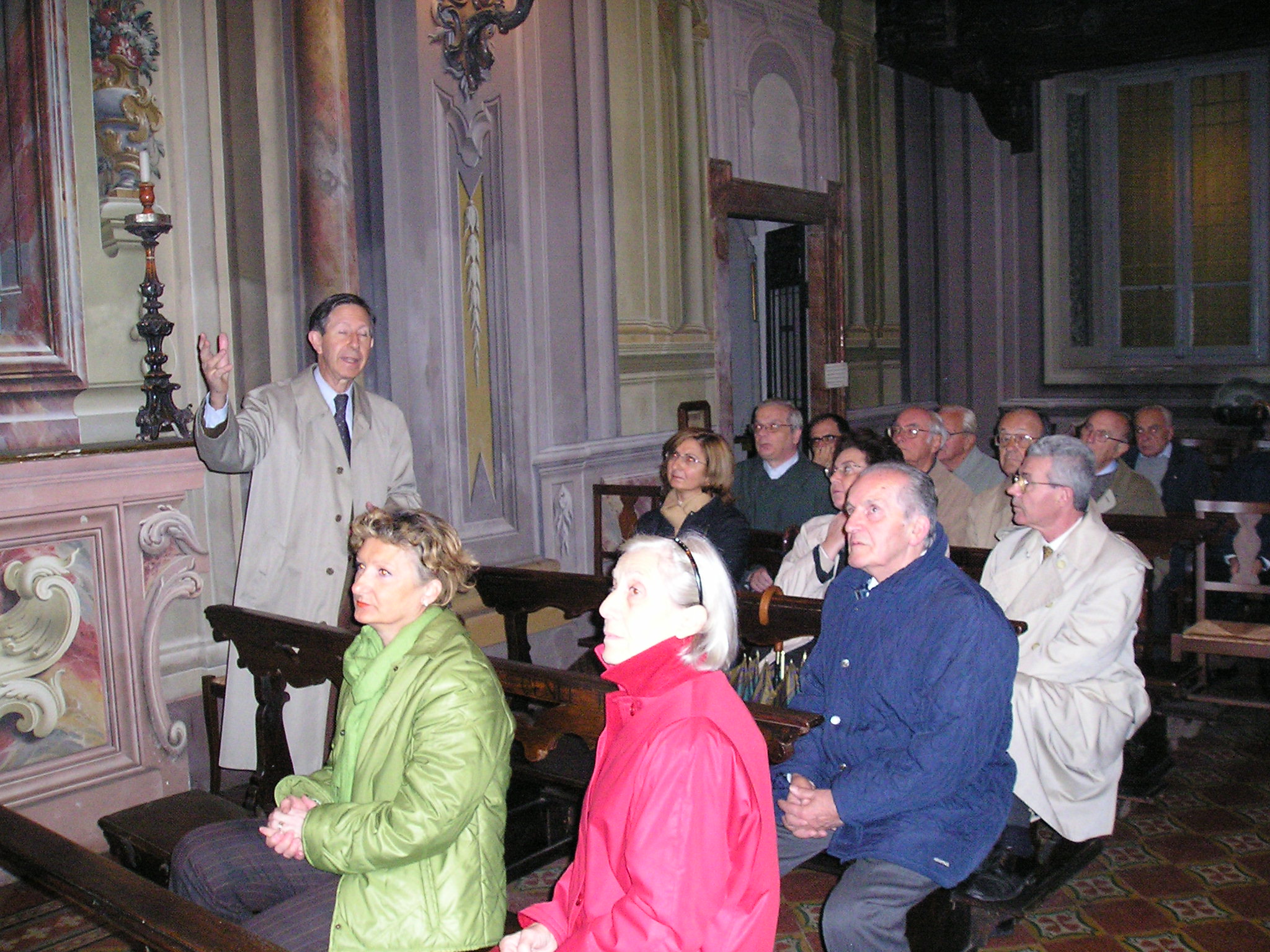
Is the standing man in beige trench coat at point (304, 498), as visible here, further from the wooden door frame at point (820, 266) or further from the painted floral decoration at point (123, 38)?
the wooden door frame at point (820, 266)

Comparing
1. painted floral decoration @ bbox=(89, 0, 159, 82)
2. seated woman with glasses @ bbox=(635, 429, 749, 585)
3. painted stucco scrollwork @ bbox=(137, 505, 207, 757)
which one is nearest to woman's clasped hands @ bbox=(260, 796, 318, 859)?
painted stucco scrollwork @ bbox=(137, 505, 207, 757)

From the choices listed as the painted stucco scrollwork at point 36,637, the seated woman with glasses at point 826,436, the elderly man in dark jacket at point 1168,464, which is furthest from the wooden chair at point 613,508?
the elderly man in dark jacket at point 1168,464

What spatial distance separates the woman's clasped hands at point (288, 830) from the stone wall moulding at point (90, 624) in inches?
60.9

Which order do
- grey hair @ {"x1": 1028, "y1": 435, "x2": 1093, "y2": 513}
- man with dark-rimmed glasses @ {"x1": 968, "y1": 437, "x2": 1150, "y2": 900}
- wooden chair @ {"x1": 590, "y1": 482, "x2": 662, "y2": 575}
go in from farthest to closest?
1. wooden chair @ {"x1": 590, "y1": 482, "x2": 662, "y2": 575}
2. grey hair @ {"x1": 1028, "y1": 435, "x2": 1093, "y2": 513}
3. man with dark-rimmed glasses @ {"x1": 968, "y1": 437, "x2": 1150, "y2": 900}

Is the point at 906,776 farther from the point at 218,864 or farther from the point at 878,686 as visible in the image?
the point at 218,864

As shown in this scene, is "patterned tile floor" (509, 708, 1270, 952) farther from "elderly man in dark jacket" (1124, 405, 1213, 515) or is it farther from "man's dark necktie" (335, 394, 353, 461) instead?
"elderly man in dark jacket" (1124, 405, 1213, 515)

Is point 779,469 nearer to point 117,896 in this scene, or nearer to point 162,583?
point 162,583

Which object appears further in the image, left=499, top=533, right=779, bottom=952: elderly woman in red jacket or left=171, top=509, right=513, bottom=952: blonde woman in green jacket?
left=171, top=509, right=513, bottom=952: blonde woman in green jacket

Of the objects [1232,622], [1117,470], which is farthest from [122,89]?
[1232,622]

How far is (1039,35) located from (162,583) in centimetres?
626

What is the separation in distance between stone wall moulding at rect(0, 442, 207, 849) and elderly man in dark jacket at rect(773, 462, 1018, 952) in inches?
79.1

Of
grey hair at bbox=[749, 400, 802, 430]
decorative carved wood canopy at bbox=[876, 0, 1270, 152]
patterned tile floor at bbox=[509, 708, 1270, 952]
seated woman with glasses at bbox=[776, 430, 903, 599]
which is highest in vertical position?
decorative carved wood canopy at bbox=[876, 0, 1270, 152]

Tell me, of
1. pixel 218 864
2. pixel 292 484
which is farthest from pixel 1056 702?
pixel 292 484

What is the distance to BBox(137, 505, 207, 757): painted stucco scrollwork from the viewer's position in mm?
3336
